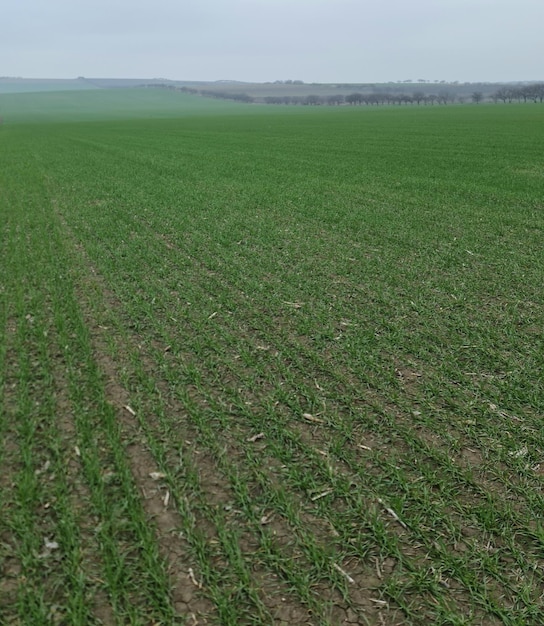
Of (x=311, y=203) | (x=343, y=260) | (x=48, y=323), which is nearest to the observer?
(x=48, y=323)

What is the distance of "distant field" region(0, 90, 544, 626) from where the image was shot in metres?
3.50

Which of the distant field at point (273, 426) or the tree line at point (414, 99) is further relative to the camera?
the tree line at point (414, 99)

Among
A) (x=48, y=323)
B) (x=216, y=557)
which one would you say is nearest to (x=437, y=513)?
(x=216, y=557)

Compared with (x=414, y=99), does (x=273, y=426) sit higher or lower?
lower

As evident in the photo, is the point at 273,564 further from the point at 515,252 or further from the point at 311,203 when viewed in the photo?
the point at 311,203

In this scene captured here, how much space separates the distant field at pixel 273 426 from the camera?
11.5ft

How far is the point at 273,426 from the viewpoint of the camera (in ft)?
17.1

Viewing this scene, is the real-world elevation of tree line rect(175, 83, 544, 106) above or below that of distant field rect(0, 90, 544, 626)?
above

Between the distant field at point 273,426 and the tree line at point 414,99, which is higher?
the tree line at point 414,99

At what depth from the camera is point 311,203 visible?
16141 millimetres

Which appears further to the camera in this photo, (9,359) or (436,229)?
(436,229)

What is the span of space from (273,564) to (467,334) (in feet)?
15.2

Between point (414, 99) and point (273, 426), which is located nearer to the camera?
point (273, 426)

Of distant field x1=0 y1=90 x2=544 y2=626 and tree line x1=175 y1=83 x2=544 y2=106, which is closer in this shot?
distant field x1=0 y1=90 x2=544 y2=626
